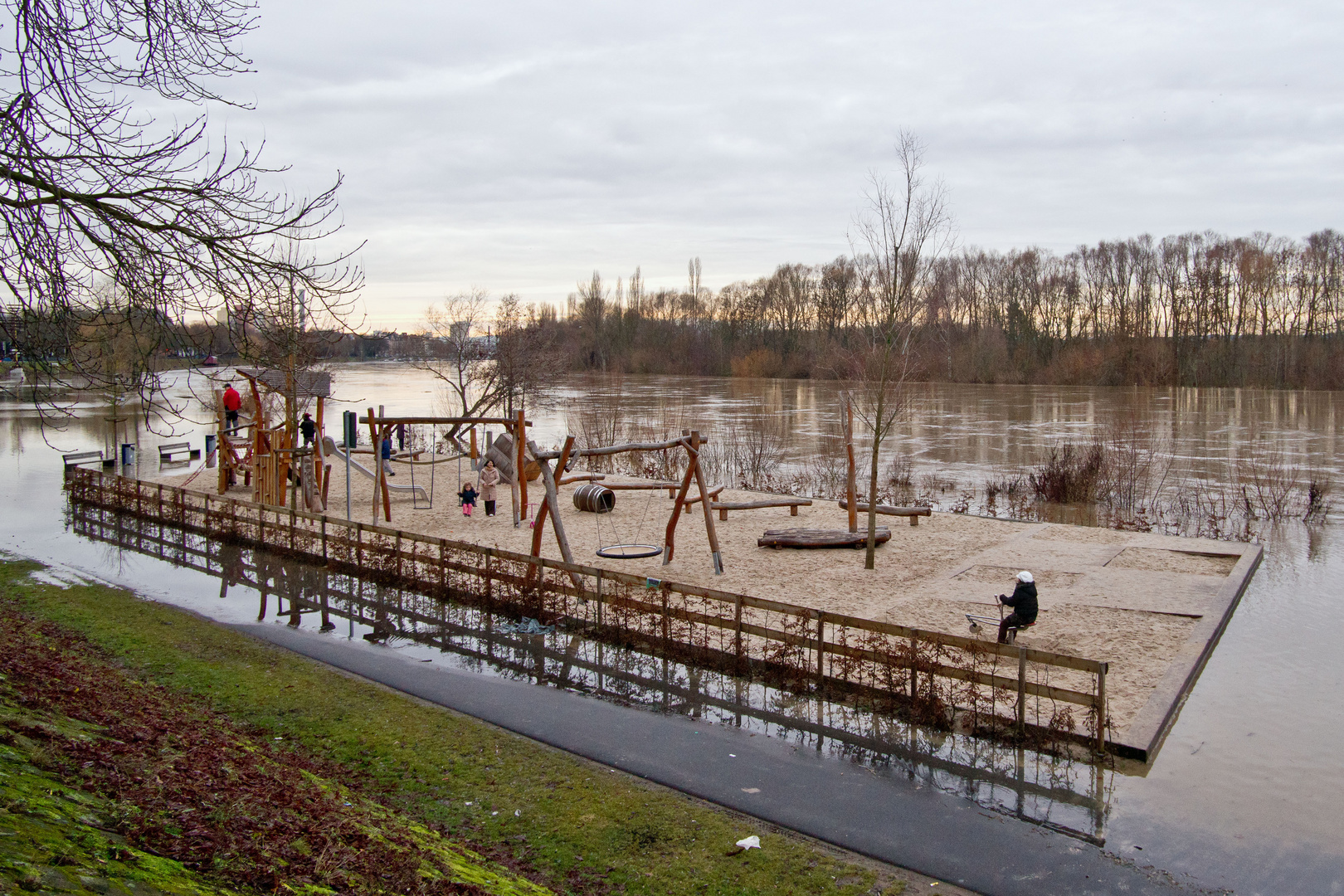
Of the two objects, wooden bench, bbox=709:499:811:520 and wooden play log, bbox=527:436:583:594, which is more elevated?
wooden play log, bbox=527:436:583:594

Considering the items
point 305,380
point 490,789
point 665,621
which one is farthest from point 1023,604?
point 305,380

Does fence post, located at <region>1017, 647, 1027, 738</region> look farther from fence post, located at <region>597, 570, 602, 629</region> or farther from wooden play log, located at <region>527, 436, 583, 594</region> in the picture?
wooden play log, located at <region>527, 436, 583, 594</region>

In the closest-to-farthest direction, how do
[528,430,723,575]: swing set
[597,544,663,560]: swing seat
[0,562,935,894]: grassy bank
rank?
[0,562,935,894]: grassy bank < [528,430,723,575]: swing set < [597,544,663,560]: swing seat

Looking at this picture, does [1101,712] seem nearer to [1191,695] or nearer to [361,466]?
[1191,695]

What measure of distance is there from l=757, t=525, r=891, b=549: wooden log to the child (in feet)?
19.9

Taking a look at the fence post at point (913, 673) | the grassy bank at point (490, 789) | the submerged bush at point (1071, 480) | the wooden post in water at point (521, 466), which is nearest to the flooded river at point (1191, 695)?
the fence post at point (913, 673)

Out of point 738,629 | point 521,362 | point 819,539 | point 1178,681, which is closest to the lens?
point 1178,681

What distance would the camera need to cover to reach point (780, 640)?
898cm

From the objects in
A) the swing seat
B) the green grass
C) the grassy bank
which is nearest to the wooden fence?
the swing seat

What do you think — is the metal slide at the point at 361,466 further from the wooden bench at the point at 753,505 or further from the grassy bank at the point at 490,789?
the grassy bank at the point at 490,789

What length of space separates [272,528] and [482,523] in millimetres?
3596

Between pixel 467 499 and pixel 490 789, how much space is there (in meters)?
11.9

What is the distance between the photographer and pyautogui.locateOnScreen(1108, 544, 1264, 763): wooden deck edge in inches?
293

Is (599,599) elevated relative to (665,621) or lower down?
elevated
